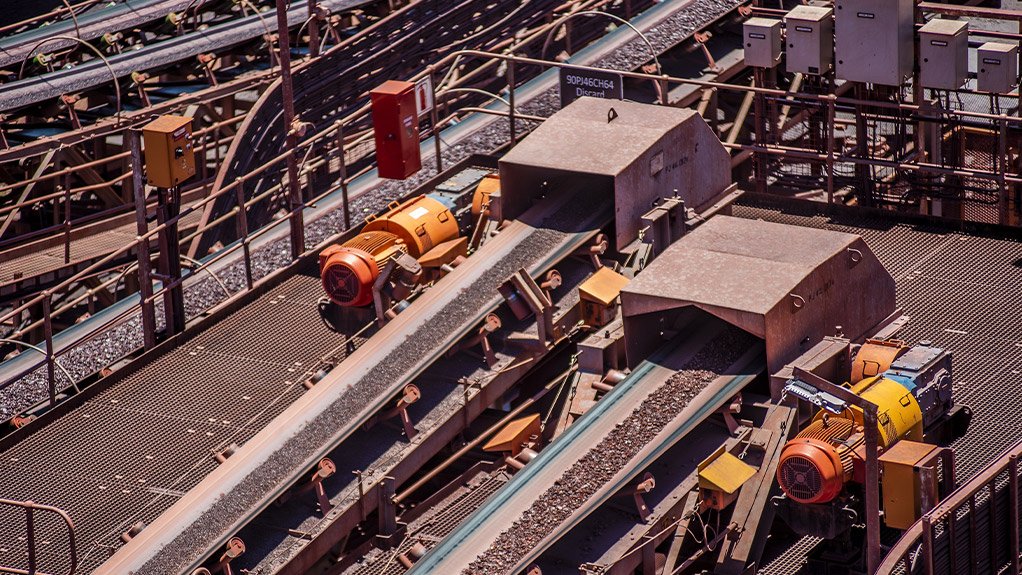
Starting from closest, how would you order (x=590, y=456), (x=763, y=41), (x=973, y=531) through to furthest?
(x=973, y=531)
(x=590, y=456)
(x=763, y=41)

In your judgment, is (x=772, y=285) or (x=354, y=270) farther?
(x=354, y=270)

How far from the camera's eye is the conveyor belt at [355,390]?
14416mm

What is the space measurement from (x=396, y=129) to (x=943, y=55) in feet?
17.4

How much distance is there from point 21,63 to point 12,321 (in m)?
3.56

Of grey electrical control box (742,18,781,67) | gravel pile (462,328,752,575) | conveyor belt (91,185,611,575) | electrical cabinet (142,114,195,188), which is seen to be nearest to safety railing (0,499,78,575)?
conveyor belt (91,185,611,575)

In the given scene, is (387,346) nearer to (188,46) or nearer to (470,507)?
(470,507)

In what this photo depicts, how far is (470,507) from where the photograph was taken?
15445mm

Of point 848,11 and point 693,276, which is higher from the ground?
point 848,11

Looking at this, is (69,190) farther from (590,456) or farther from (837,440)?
(837,440)

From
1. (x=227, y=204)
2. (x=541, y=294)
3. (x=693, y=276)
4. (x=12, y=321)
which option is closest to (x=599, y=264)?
(x=541, y=294)

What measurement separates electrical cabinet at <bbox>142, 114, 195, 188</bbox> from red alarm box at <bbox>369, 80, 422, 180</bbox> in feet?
6.72

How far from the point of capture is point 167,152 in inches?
664

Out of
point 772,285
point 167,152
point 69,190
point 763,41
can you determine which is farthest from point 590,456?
point 69,190

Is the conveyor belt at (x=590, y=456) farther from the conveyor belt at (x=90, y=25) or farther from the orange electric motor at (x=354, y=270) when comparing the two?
the conveyor belt at (x=90, y=25)
